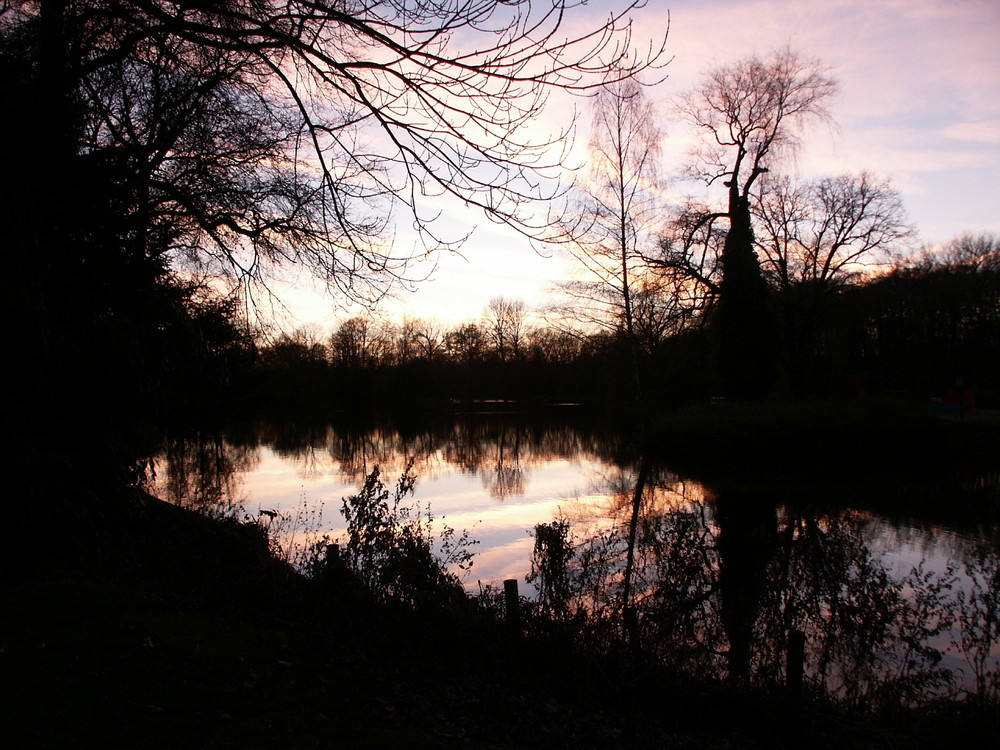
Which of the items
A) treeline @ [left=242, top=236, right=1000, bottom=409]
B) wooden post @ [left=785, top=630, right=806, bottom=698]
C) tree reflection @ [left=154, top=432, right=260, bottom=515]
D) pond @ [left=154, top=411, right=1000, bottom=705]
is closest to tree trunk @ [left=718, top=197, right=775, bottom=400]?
treeline @ [left=242, top=236, right=1000, bottom=409]

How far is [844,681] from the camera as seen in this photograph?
6312 millimetres

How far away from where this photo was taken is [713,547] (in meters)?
10.6

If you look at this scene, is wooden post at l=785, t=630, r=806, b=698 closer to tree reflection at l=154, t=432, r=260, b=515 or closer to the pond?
the pond

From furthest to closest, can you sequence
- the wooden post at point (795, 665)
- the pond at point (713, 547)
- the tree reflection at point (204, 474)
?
the tree reflection at point (204, 474), the pond at point (713, 547), the wooden post at point (795, 665)

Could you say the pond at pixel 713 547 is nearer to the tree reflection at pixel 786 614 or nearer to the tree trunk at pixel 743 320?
the tree reflection at pixel 786 614

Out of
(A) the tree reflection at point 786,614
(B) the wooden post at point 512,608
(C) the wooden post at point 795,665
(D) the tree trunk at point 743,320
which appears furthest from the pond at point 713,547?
(D) the tree trunk at point 743,320

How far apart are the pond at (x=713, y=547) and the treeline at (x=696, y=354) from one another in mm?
3491

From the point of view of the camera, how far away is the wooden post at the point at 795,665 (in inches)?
206

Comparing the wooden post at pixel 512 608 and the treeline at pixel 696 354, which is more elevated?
the treeline at pixel 696 354

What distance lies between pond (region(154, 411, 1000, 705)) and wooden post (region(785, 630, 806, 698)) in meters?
0.56

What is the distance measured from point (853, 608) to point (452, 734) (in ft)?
15.3

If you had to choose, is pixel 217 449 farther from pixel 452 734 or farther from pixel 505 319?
pixel 505 319

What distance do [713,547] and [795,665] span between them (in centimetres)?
544

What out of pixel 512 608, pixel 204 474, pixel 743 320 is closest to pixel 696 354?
pixel 743 320
